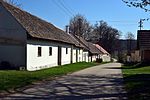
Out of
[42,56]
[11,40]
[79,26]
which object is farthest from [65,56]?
[79,26]

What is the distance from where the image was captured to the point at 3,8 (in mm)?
27703

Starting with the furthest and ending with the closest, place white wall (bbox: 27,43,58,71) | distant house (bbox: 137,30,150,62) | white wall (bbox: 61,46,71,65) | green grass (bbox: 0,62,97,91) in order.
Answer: distant house (bbox: 137,30,150,62), white wall (bbox: 61,46,71,65), white wall (bbox: 27,43,58,71), green grass (bbox: 0,62,97,91)

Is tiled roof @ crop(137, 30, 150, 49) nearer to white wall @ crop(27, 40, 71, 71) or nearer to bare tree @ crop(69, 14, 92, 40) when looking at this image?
white wall @ crop(27, 40, 71, 71)

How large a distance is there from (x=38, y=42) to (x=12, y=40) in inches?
131

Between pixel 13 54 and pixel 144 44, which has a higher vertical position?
pixel 144 44

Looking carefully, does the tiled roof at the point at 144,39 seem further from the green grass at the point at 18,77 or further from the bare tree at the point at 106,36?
the bare tree at the point at 106,36

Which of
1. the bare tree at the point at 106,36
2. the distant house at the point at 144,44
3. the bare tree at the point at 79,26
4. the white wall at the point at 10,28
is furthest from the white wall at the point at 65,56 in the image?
the bare tree at the point at 106,36

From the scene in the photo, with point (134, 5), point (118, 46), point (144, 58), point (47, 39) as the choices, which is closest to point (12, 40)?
point (47, 39)

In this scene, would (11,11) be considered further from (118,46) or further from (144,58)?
(118,46)

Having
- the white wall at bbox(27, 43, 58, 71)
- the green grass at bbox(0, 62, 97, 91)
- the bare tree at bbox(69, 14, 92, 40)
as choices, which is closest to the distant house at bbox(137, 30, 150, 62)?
the white wall at bbox(27, 43, 58, 71)

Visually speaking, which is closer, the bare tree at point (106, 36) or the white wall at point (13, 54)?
the white wall at point (13, 54)

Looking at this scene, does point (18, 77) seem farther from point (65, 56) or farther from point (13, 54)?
point (65, 56)

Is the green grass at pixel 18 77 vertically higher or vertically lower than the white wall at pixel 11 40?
lower

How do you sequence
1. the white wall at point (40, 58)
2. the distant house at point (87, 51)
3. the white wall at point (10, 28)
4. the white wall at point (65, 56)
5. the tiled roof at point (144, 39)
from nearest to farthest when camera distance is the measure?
the white wall at point (10, 28) < the white wall at point (40, 58) < the white wall at point (65, 56) < the tiled roof at point (144, 39) < the distant house at point (87, 51)
